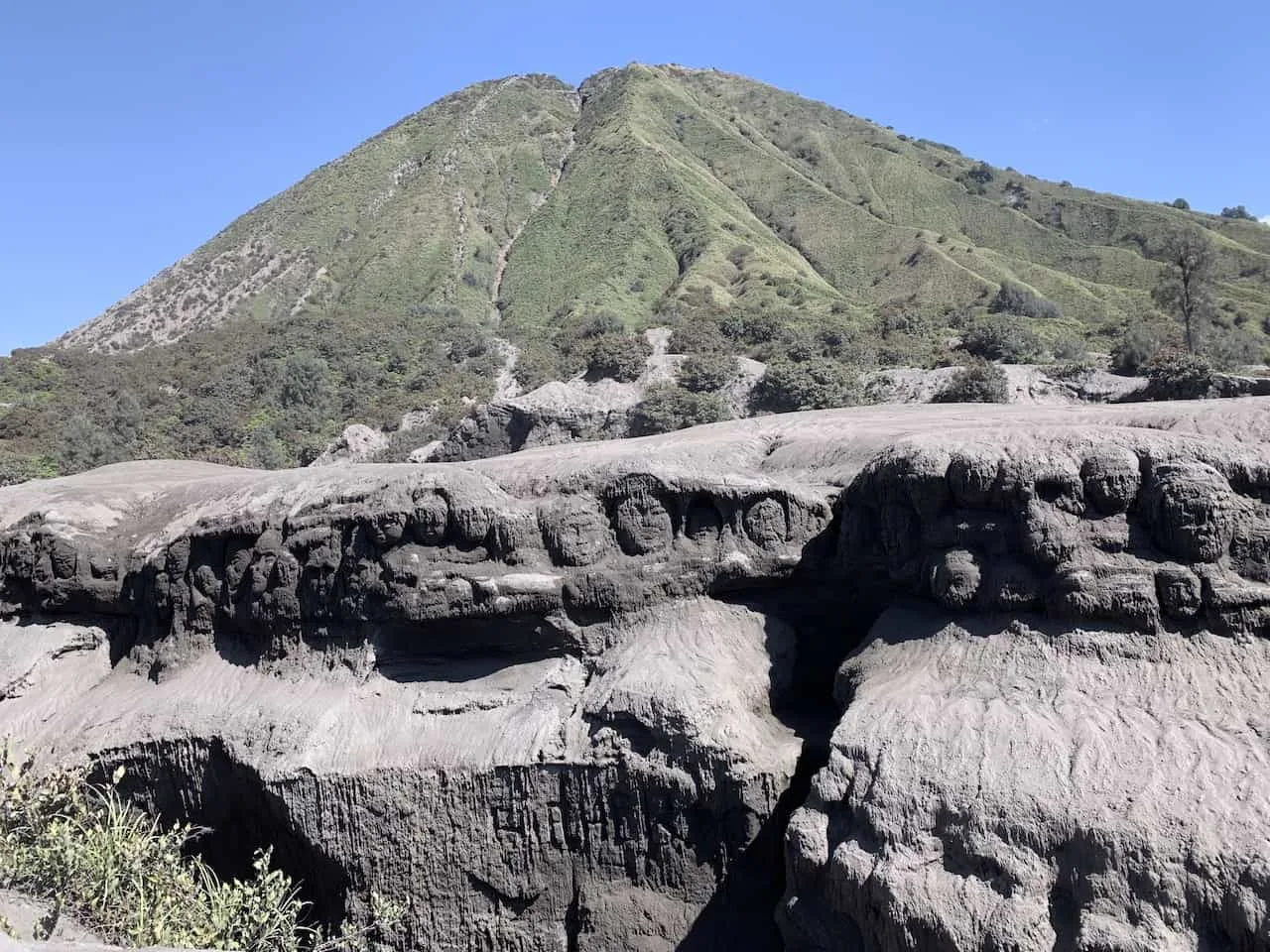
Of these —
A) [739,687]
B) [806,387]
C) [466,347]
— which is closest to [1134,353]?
[806,387]

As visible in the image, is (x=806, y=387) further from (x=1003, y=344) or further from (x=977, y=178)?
(x=977, y=178)

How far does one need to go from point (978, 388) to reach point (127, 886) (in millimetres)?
25303

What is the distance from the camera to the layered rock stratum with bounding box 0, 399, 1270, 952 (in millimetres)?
6875

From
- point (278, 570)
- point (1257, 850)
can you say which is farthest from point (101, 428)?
point (1257, 850)

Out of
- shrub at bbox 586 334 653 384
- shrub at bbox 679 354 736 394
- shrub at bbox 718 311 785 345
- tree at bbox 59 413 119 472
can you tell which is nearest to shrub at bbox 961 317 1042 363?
shrub at bbox 718 311 785 345

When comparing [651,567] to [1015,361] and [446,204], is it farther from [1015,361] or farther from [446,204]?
[446,204]

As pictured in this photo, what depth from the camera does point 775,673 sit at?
31.5 feet

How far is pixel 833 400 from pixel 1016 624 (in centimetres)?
2323

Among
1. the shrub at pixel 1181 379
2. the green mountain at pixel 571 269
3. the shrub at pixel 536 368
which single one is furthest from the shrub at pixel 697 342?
the shrub at pixel 1181 379

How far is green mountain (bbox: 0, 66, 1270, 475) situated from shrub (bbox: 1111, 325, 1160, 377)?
3009mm

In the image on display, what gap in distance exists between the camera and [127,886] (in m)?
8.68

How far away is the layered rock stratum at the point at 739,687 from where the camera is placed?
22.6 feet

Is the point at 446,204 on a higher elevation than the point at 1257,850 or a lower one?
higher

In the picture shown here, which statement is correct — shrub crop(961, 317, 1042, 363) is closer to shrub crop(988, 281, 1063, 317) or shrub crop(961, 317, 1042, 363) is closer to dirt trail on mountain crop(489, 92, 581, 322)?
shrub crop(988, 281, 1063, 317)
